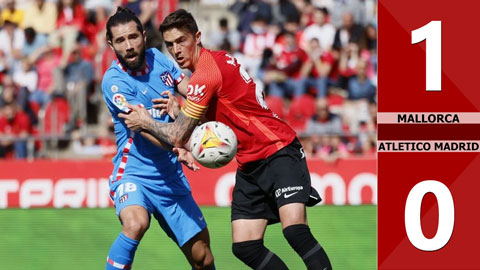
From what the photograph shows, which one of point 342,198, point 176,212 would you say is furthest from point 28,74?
point 176,212

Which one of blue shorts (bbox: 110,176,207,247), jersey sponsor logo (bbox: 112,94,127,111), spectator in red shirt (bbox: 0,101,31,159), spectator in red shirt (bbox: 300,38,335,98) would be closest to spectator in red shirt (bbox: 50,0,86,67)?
spectator in red shirt (bbox: 0,101,31,159)

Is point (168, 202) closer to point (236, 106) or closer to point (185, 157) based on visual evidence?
point (185, 157)

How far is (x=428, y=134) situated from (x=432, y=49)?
54 centimetres

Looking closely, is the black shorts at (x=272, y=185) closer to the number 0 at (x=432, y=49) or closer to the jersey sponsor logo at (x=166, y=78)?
the jersey sponsor logo at (x=166, y=78)

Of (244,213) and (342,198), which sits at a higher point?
(244,213)

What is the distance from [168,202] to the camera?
22.3 feet

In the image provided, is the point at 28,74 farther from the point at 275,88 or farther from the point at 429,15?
the point at 429,15

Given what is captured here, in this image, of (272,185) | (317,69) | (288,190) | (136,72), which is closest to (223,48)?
(317,69)

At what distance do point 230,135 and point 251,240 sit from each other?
83 centimetres

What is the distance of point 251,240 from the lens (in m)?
6.39

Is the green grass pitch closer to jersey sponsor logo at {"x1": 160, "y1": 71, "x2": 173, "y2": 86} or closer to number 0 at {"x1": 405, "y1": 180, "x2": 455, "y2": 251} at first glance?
jersey sponsor logo at {"x1": 160, "y1": 71, "x2": 173, "y2": 86}

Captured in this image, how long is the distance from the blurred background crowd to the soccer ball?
536 cm

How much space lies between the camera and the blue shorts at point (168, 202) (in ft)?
21.8

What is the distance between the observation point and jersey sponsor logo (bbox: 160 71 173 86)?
6770mm
